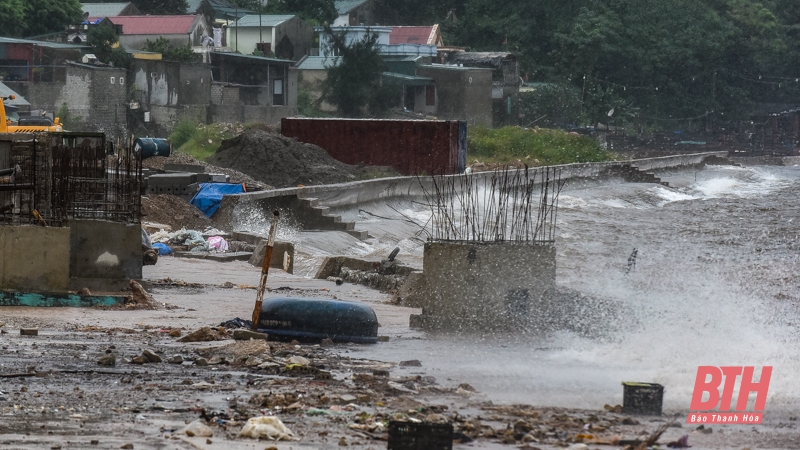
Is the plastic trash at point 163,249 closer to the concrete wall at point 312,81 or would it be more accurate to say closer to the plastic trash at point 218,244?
the plastic trash at point 218,244

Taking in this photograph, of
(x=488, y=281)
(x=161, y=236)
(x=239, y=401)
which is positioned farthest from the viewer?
(x=161, y=236)

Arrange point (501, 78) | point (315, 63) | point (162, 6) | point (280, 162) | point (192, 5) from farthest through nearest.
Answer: point (192, 5) < point (162, 6) < point (501, 78) < point (315, 63) < point (280, 162)

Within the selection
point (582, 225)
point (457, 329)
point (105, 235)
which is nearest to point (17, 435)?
point (457, 329)

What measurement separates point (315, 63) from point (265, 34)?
4.19 meters

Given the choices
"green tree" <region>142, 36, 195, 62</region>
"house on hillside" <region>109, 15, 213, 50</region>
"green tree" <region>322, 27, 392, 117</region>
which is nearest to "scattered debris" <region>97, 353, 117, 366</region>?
"green tree" <region>142, 36, 195, 62</region>

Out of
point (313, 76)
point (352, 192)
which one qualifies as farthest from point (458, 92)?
point (352, 192)

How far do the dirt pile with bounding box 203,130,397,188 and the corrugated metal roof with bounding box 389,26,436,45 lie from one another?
37695mm

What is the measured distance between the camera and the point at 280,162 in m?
32.4

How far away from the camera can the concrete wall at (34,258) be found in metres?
12.5

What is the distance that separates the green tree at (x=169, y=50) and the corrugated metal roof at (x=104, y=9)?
6876mm

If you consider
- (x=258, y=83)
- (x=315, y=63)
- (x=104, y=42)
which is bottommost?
(x=258, y=83)

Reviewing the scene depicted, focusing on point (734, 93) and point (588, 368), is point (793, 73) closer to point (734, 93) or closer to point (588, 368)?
point (734, 93)

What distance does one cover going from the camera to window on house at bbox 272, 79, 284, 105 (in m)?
58.2

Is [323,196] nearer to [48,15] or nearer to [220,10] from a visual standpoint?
[48,15]
